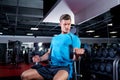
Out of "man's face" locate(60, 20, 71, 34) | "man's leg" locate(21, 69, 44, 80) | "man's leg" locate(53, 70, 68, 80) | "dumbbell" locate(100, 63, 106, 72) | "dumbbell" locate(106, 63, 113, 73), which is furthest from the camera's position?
"dumbbell" locate(100, 63, 106, 72)

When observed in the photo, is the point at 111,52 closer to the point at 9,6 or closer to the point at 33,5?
the point at 33,5

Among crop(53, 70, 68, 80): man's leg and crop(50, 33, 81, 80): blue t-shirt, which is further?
crop(50, 33, 81, 80): blue t-shirt

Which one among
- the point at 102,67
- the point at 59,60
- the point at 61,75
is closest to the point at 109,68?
the point at 102,67

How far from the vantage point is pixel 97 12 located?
317cm

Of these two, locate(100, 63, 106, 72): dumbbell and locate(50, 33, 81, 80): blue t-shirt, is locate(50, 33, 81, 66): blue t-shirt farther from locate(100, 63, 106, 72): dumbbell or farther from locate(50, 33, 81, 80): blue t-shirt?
locate(100, 63, 106, 72): dumbbell

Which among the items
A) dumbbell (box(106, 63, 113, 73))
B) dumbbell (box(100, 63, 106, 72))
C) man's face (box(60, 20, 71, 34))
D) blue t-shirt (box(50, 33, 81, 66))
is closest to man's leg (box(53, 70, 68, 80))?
blue t-shirt (box(50, 33, 81, 66))

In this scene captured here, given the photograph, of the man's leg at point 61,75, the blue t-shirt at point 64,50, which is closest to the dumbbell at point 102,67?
the blue t-shirt at point 64,50

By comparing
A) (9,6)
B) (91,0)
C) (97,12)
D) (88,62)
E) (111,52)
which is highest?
(9,6)

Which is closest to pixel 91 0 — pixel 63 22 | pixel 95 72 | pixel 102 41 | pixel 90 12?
pixel 90 12

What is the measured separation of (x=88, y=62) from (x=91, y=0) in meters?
3.47

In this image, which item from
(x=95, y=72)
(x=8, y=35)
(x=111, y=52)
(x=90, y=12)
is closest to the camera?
(x=90, y=12)

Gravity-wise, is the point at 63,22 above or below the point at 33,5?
below

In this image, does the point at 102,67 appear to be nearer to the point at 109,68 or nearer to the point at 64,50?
the point at 109,68

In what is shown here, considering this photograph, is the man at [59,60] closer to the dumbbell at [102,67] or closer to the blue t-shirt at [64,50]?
the blue t-shirt at [64,50]
